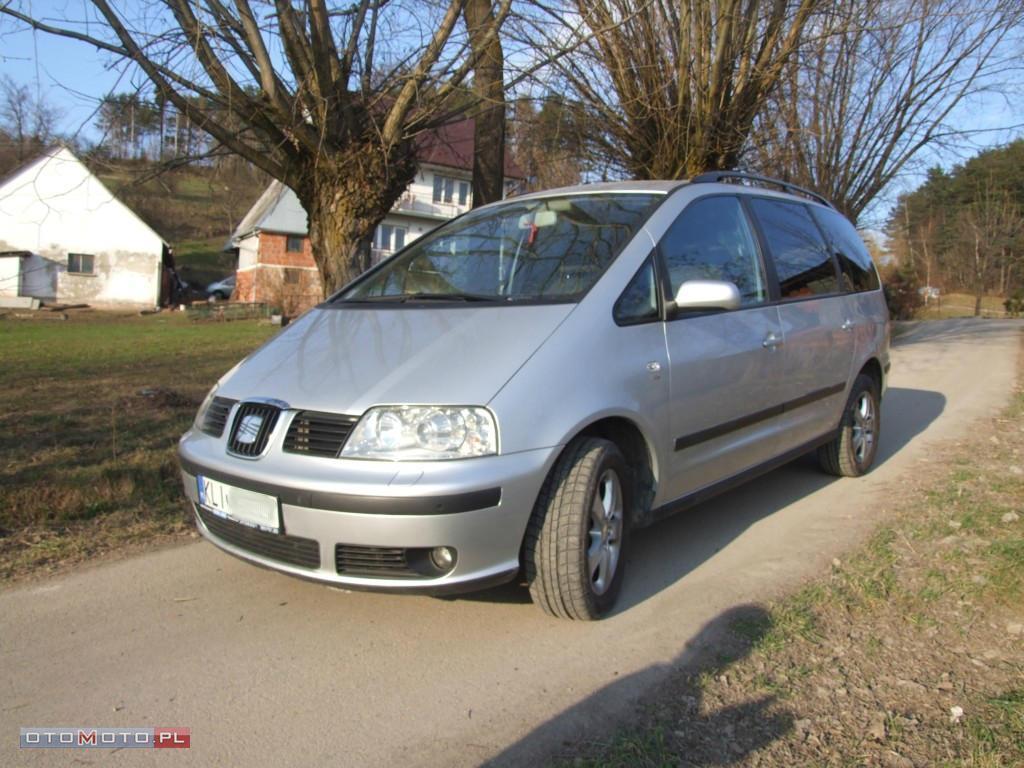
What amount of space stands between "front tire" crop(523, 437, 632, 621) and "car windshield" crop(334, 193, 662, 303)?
0.77 metres

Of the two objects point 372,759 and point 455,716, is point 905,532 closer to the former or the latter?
point 455,716

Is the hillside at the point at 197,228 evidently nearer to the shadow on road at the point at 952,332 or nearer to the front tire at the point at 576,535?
the shadow on road at the point at 952,332

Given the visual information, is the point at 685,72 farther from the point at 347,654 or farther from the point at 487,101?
the point at 347,654

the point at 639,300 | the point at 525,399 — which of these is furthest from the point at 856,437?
the point at 525,399

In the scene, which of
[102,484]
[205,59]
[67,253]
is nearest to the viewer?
[102,484]

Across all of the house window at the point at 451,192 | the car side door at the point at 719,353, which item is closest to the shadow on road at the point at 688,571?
the car side door at the point at 719,353

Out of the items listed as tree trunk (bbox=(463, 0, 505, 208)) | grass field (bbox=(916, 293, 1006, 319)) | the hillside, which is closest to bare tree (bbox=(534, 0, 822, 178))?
tree trunk (bbox=(463, 0, 505, 208))

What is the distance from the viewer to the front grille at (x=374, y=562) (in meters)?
2.92

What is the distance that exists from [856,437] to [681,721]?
377cm

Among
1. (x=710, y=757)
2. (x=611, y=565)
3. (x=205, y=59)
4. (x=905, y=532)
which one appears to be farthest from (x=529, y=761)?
(x=205, y=59)

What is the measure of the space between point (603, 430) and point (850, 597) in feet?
4.49

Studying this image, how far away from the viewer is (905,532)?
14.4 feet

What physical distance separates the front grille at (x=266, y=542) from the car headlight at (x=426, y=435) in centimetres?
40

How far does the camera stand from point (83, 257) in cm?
3634
